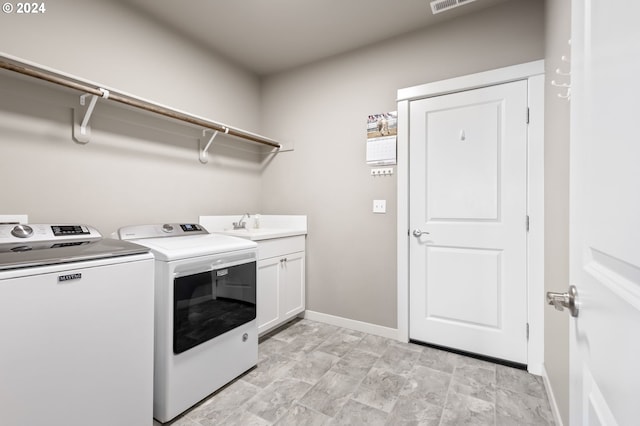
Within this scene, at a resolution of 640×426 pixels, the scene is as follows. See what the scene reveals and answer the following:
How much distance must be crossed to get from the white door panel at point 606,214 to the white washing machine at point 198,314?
5.31 ft

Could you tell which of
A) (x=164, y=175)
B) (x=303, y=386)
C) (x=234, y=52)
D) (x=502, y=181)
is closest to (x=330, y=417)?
(x=303, y=386)

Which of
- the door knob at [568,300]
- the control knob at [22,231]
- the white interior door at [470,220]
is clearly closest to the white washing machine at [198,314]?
the control knob at [22,231]

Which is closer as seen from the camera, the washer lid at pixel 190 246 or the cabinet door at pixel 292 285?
the washer lid at pixel 190 246

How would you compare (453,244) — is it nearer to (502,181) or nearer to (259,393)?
(502,181)

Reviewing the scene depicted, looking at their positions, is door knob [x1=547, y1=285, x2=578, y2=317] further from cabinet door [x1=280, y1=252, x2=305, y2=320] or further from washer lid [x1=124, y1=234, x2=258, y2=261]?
cabinet door [x1=280, y1=252, x2=305, y2=320]

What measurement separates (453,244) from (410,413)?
1.22m

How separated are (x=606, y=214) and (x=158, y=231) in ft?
7.47

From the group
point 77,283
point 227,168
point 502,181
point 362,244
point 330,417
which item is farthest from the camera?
point 227,168

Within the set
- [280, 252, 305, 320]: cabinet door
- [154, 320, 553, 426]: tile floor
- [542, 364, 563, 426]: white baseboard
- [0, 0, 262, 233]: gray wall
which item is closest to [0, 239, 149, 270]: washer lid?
[0, 0, 262, 233]: gray wall

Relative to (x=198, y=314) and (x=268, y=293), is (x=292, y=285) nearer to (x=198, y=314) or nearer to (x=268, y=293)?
(x=268, y=293)

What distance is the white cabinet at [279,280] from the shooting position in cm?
241

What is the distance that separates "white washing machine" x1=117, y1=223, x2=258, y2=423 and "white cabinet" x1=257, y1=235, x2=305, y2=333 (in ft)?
1.18

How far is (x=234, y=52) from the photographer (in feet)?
9.11

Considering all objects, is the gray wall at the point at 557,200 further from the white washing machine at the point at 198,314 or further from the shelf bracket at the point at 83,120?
the shelf bracket at the point at 83,120
